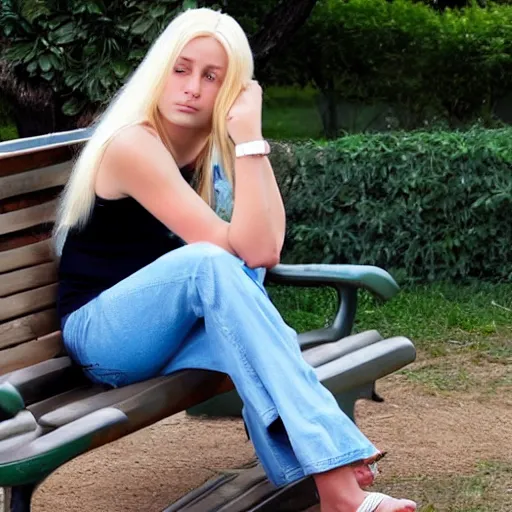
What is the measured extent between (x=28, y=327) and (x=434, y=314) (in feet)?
9.55

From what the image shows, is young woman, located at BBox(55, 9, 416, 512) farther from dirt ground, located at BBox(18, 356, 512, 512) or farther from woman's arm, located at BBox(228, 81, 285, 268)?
dirt ground, located at BBox(18, 356, 512, 512)

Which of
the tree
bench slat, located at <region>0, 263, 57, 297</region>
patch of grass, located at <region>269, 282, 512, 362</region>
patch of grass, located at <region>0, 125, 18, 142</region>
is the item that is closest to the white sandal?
bench slat, located at <region>0, 263, 57, 297</region>

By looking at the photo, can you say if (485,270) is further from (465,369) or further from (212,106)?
(212,106)

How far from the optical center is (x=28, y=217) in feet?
11.3

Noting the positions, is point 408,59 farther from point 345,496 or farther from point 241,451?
point 345,496

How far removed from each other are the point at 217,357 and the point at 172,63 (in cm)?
83

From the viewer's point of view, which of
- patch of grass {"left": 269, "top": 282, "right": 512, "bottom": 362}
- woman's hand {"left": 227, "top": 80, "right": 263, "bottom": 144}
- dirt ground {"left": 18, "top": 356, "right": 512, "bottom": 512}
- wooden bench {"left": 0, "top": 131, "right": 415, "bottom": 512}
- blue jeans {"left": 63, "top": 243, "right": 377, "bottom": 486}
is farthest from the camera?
patch of grass {"left": 269, "top": 282, "right": 512, "bottom": 362}

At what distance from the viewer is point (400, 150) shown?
6359mm

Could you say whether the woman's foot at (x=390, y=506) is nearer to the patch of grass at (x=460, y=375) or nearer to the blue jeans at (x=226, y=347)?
the blue jeans at (x=226, y=347)

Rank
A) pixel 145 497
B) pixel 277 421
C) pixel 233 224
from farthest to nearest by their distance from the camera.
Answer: pixel 145 497 → pixel 233 224 → pixel 277 421

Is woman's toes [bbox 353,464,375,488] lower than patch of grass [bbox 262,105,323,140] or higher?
higher

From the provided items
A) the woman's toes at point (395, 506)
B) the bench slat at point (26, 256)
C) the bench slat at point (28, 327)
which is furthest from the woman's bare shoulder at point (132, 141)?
the woman's toes at point (395, 506)

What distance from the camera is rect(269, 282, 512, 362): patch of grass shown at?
5.52 meters

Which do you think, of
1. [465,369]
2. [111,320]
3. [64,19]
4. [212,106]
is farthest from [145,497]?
[64,19]
